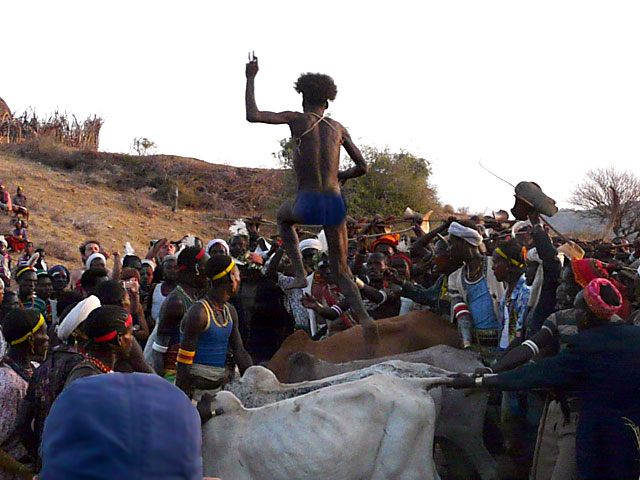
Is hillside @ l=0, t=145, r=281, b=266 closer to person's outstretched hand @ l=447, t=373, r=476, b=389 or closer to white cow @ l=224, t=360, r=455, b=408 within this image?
white cow @ l=224, t=360, r=455, b=408

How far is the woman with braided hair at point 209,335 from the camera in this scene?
482 cm

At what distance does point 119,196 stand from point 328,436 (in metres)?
30.1

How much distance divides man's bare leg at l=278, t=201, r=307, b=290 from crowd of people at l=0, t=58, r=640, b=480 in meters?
0.01

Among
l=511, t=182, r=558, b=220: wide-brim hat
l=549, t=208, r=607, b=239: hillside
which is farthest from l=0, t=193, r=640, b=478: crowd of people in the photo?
l=549, t=208, r=607, b=239: hillside

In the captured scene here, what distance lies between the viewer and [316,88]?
16.8ft

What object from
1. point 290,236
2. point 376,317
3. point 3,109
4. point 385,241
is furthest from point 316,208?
point 3,109

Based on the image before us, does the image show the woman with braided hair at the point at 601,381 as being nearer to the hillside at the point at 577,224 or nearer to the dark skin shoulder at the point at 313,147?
the dark skin shoulder at the point at 313,147

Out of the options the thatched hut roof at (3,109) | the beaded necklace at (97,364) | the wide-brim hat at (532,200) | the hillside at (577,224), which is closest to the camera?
the beaded necklace at (97,364)

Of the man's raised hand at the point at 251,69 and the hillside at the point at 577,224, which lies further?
the hillside at the point at 577,224

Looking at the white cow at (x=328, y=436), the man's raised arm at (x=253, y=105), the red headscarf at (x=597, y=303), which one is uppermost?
the man's raised arm at (x=253, y=105)

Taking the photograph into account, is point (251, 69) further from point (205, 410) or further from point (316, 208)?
point (205, 410)

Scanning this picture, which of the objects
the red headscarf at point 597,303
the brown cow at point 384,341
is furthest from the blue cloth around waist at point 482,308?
the red headscarf at point 597,303

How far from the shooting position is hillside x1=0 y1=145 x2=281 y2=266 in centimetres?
2664

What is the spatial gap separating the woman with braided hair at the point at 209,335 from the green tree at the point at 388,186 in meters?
16.8
